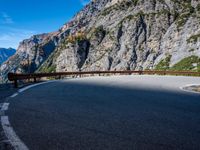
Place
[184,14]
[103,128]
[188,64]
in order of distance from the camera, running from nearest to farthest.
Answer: [103,128]
[188,64]
[184,14]

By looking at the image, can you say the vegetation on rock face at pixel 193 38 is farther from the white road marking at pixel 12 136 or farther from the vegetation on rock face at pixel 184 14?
the white road marking at pixel 12 136

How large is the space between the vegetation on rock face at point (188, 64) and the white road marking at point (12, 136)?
73075 millimetres

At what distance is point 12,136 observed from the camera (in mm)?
5609

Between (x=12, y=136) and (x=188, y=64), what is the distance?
78418 mm

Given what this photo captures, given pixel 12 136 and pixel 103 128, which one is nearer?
pixel 12 136

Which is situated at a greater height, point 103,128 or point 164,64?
point 164,64

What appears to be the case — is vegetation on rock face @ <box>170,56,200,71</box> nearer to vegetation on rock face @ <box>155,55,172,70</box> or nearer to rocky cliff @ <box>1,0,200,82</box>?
rocky cliff @ <box>1,0,200,82</box>

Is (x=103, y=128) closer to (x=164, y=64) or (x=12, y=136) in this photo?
(x=12, y=136)

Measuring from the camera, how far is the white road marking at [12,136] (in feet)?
16.3

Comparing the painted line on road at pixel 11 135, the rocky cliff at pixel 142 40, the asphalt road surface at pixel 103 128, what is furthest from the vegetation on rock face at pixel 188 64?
the painted line on road at pixel 11 135

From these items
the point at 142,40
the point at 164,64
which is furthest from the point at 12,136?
the point at 142,40

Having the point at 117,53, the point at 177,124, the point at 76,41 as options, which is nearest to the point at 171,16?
the point at 117,53

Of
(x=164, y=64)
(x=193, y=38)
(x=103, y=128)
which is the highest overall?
(x=193, y=38)

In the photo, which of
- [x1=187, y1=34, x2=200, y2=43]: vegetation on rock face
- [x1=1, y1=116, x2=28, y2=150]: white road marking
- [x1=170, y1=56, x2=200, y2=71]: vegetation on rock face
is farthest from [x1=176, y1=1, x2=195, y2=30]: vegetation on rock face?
[x1=1, y1=116, x2=28, y2=150]: white road marking
